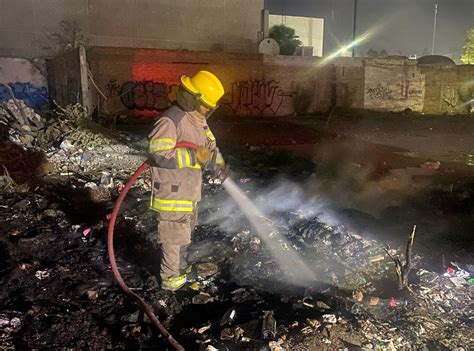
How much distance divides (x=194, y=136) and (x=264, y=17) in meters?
24.7

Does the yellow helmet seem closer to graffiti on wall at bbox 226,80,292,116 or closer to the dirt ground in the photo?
the dirt ground

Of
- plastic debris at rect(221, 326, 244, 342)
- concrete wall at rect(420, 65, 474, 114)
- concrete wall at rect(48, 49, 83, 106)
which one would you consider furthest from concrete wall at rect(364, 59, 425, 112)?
plastic debris at rect(221, 326, 244, 342)

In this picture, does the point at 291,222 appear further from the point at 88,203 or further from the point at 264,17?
the point at 264,17

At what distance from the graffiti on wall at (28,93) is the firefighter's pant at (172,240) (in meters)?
18.7

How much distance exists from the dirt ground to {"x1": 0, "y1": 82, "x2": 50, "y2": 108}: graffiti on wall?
13.5m

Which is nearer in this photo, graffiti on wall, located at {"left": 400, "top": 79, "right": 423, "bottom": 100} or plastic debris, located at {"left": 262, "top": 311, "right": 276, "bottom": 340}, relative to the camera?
plastic debris, located at {"left": 262, "top": 311, "right": 276, "bottom": 340}

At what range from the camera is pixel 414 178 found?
7629mm

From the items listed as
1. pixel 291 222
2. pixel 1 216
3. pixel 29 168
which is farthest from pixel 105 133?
pixel 291 222

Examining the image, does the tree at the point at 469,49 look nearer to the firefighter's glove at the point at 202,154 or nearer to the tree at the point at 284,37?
the tree at the point at 284,37

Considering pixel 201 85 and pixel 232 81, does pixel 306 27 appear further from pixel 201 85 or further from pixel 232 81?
pixel 201 85

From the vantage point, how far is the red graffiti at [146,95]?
1570 centimetres

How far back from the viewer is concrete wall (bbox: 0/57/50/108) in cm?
1928

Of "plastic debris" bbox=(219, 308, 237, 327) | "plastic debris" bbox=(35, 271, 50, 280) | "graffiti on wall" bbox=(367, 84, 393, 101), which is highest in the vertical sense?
"graffiti on wall" bbox=(367, 84, 393, 101)

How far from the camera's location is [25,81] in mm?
19812
